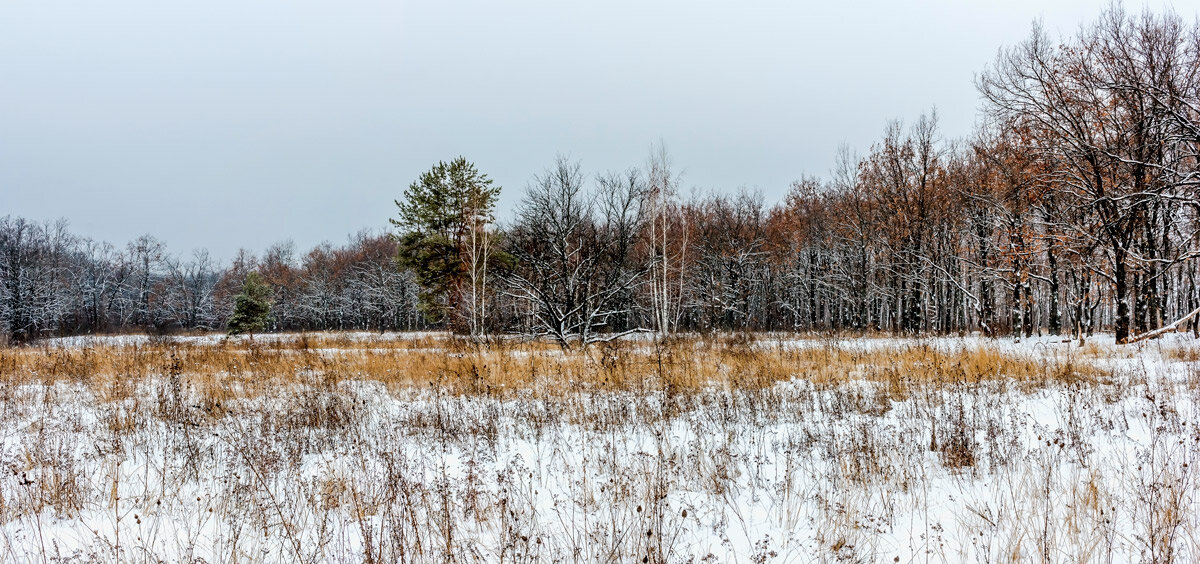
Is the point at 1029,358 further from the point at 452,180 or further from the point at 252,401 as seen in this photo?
the point at 452,180

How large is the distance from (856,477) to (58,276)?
82458 mm

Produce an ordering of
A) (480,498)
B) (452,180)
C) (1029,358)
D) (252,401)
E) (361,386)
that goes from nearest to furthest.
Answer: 1. (480,498)
2. (252,401)
3. (361,386)
4. (1029,358)
5. (452,180)

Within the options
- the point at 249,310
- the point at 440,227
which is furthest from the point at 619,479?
the point at 249,310

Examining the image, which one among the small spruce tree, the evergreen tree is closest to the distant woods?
the evergreen tree

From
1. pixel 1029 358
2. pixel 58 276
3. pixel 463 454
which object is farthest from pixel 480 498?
pixel 58 276

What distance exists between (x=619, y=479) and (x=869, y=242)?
3277 cm

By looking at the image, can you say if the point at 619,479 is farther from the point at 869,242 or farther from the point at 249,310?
the point at 249,310

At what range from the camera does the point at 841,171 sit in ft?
117

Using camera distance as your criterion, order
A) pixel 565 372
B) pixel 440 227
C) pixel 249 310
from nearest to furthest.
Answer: pixel 565 372 → pixel 440 227 → pixel 249 310

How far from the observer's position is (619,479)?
14.8 feet

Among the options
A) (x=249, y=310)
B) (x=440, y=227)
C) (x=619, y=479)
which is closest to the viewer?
(x=619, y=479)

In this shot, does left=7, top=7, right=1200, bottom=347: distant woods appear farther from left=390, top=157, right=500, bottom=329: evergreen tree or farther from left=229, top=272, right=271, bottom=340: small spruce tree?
left=229, top=272, right=271, bottom=340: small spruce tree

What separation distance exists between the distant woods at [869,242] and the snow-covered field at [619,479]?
5.32 meters

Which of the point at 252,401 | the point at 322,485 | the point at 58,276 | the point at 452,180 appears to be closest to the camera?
the point at 322,485
